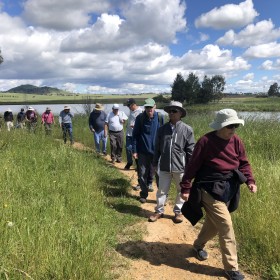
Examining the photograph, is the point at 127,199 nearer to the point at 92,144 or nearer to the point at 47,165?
the point at 47,165

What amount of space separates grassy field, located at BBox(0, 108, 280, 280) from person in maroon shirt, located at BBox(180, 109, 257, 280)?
23.2 inches

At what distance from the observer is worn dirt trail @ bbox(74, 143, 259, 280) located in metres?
3.88

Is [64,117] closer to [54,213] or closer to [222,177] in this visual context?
[54,213]

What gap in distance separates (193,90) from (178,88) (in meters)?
3.88

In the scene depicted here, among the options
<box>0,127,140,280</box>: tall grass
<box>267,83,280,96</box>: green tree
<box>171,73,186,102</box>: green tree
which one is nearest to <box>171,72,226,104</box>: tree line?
<box>171,73,186,102</box>: green tree

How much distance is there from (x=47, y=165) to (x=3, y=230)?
3.89 metres

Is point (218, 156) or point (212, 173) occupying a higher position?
point (218, 156)

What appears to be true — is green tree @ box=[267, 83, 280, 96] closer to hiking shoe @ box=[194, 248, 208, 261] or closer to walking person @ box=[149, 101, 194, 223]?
walking person @ box=[149, 101, 194, 223]

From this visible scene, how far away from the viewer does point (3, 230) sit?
3.45 m

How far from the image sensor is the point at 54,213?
14.5ft

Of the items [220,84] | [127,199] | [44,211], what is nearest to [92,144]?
[127,199]

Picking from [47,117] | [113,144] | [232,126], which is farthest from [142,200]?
[47,117]

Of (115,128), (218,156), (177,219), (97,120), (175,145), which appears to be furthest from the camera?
(97,120)

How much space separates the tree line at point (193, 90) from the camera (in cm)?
8294
